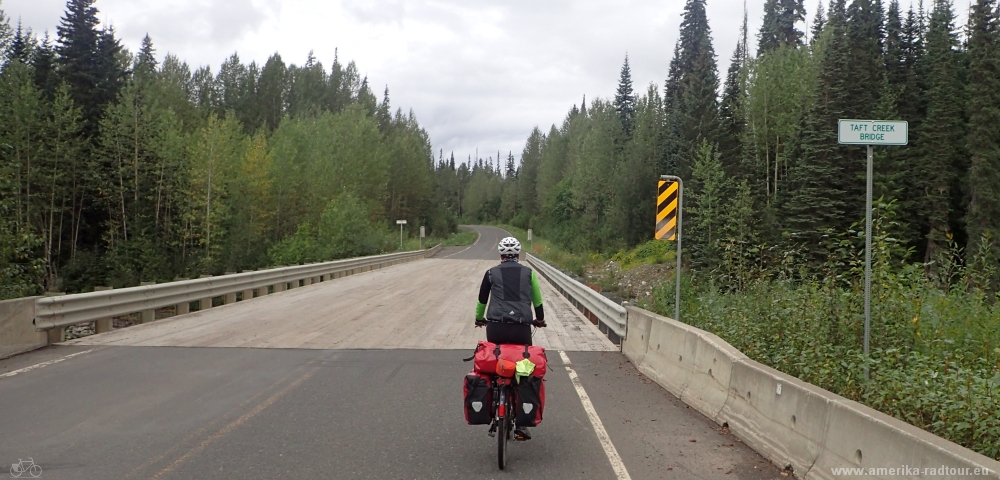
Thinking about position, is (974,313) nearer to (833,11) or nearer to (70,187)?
(70,187)

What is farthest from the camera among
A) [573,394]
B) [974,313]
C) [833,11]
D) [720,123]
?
[833,11]

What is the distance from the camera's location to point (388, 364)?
10.4m

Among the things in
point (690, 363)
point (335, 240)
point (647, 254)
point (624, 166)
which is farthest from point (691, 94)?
point (690, 363)

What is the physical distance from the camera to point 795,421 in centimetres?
573

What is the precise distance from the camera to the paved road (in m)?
5.72

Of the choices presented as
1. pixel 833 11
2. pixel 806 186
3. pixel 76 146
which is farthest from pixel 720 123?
pixel 76 146

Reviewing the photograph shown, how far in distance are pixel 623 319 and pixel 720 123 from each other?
4485cm

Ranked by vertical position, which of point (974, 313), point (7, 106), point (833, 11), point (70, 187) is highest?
point (833, 11)

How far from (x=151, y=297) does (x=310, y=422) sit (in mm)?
9160

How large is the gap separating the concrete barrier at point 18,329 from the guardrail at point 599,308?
9.21 meters

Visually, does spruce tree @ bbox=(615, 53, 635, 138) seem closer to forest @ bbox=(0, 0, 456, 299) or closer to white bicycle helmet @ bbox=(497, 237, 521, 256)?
forest @ bbox=(0, 0, 456, 299)

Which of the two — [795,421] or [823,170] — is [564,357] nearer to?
[795,421]

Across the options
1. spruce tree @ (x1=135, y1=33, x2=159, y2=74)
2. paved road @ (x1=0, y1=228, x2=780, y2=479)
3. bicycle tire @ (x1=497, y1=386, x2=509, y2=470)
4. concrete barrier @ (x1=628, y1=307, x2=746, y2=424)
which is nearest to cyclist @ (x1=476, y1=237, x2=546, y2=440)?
bicycle tire @ (x1=497, y1=386, x2=509, y2=470)

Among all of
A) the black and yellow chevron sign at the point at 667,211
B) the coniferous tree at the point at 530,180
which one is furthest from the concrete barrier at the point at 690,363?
the coniferous tree at the point at 530,180
